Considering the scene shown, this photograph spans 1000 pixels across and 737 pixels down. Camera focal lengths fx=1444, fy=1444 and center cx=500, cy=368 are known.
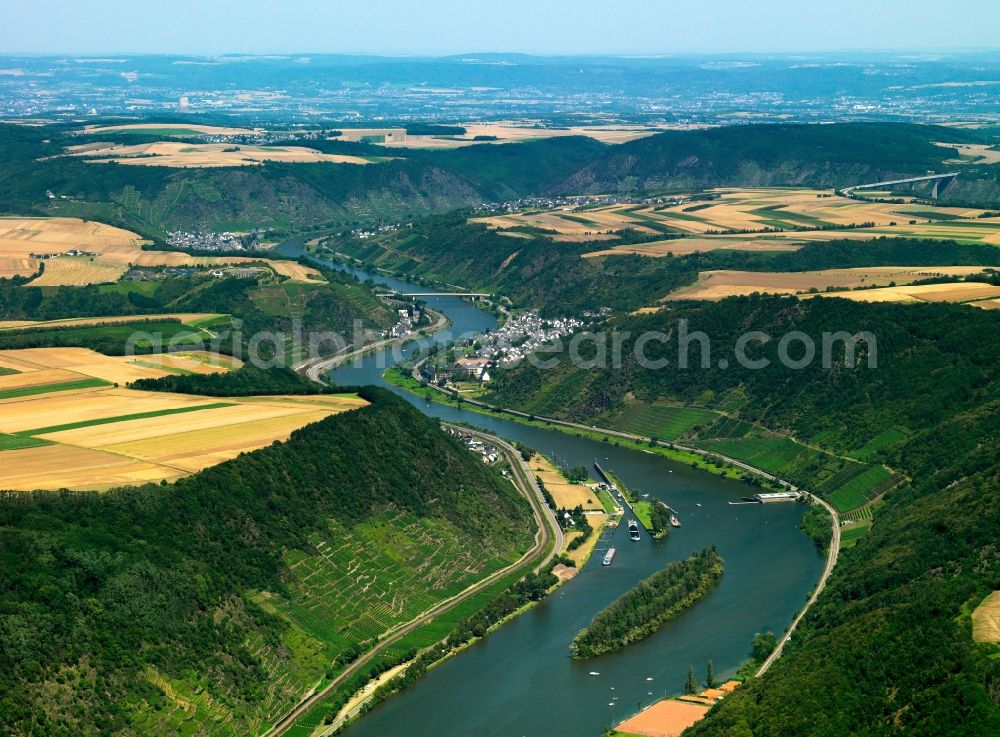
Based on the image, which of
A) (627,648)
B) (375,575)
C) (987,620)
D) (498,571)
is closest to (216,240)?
(498,571)

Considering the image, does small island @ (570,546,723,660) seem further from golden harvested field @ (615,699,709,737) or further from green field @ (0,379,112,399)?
green field @ (0,379,112,399)

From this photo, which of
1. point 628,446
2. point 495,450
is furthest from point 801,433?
point 495,450

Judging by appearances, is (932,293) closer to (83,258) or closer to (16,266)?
(83,258)

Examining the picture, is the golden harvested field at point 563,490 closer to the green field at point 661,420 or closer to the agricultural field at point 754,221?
the green field at point 661,420

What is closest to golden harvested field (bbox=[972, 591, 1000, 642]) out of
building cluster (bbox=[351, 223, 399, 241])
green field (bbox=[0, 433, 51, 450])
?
green field (bbox=[0, 433, 51, 450])

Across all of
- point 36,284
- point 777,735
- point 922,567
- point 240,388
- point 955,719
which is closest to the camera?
point 955,719

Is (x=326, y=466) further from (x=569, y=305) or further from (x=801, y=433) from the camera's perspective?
(x=569, y=305)
